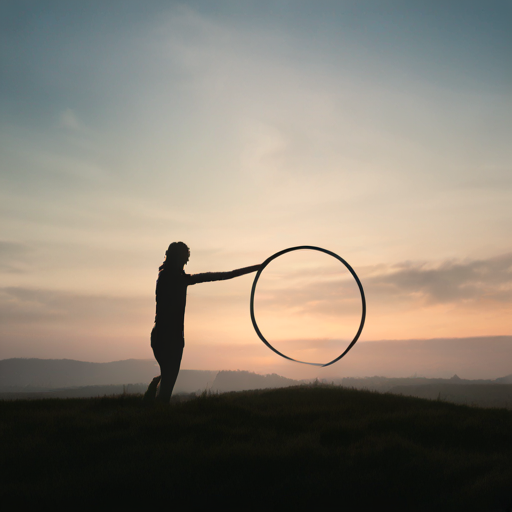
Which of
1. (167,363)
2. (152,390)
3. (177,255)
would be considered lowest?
(152,390)

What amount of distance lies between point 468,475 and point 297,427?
3.17 m

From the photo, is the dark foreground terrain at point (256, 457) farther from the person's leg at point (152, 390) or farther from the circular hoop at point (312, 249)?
the circular hoop at point (312, 249)

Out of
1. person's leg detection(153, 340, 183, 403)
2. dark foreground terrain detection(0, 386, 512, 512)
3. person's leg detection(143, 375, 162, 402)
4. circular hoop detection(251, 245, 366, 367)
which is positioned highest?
circular hoop detection(251, 245, 366, 367)

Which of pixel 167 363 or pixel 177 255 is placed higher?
pixel 177 255

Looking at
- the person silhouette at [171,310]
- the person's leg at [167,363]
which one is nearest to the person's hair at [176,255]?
the person silhouette at [171,310]

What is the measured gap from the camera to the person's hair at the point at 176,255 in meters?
11.9

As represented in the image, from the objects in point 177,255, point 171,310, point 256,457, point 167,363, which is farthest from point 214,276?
point 256,457

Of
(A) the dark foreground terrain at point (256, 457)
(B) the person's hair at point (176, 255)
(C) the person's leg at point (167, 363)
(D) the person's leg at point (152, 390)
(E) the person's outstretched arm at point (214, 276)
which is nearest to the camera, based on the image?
(A) the dark foreground terrain at point (256, 457)

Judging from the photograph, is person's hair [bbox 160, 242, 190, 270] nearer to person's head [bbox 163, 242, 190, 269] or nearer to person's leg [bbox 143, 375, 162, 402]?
person's head [bbox 163, 242, 190, 269]

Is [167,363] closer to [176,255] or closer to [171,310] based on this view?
[171,310]

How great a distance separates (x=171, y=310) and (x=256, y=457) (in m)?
5.38

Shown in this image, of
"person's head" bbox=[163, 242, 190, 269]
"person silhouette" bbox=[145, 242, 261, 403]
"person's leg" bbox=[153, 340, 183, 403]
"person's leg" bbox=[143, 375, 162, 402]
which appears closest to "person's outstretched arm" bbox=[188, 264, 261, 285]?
"person silhouette" bbox=[145, 242, 261, 403]

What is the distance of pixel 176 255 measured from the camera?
11.9m

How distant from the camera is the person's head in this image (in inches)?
468
